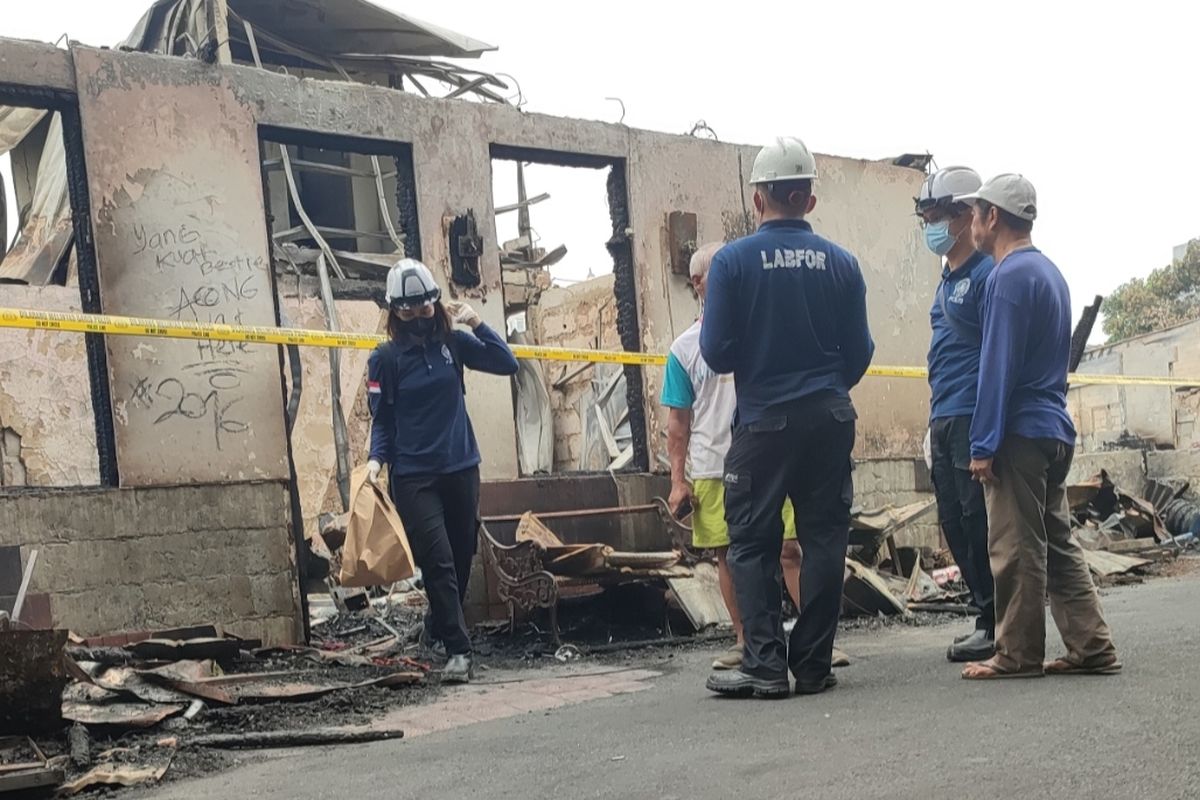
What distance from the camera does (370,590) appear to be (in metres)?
9.45

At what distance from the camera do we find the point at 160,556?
22.2 feet

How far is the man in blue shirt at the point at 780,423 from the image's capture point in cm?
432

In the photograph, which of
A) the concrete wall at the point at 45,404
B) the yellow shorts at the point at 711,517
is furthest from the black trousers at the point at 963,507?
the concrete wall at the point at 45,404

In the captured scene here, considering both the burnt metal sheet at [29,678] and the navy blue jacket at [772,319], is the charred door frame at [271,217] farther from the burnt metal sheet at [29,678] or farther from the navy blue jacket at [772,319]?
the navy blue jacket at [772,319]

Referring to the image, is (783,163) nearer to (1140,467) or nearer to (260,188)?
(260,188)

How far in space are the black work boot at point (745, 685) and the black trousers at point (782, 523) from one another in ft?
0.08

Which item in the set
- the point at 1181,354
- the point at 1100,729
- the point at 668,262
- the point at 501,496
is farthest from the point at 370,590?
the point at 1181,354

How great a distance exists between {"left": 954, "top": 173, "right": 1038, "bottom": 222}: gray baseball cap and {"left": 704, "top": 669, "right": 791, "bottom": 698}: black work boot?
75.1 inches

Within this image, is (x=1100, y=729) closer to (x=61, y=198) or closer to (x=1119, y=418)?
(x=61, y=198)

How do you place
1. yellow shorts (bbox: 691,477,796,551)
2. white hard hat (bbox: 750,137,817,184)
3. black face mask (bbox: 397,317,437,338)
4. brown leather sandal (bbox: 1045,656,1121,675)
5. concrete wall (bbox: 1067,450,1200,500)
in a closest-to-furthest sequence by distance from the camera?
brown leather sandal (bbox: 1045,656,1121,675), white hard hat (bbox: 750,137,817,184), yellow shorts (bbox: 691,477,796,551), black face mask (bbox: 397,317,437,338), concrete wall (bbox: 1067,450,1200,500)

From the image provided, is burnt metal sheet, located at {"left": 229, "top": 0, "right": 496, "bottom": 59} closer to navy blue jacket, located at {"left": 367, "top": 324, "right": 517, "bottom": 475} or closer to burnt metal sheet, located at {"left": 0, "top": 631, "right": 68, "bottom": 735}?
navy blue jacket, located at {"left": 367, "top": 324, "right": 517, "bottom": 475}

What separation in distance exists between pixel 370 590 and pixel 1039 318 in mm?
6445

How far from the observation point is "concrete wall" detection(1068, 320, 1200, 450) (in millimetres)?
19266

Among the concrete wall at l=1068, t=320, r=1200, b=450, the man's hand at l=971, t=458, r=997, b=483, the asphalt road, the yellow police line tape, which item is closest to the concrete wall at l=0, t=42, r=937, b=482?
the yellow police line tape
